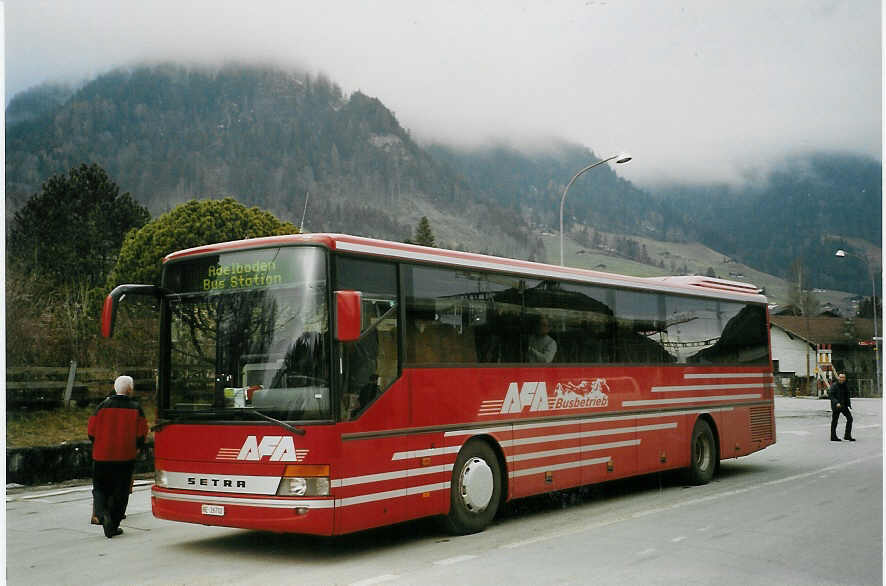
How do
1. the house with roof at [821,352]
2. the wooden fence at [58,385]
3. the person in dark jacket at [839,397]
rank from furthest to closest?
1. the house with roof at [821,352]
2. the person in dark jacket at [839,397]
3. the wooden fence at [58,385]

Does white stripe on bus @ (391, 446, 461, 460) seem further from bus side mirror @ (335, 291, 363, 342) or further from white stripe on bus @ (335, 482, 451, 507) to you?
bus side mirror @ (335, 291, 363, 342)

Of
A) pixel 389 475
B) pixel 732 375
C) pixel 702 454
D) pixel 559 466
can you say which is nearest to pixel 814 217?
pixel 732 375

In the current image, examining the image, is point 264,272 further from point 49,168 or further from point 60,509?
point 49,168

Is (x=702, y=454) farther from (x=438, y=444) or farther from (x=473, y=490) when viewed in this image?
(x=438, y=444)

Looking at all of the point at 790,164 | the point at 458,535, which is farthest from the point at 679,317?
the point at 790,164

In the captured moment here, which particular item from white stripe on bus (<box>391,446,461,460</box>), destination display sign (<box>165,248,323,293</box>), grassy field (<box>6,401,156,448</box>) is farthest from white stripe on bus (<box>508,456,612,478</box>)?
grassy field (<box>6,401,156,448</box>)

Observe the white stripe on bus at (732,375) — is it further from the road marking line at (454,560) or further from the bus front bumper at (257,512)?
the bus front bumper at (257,512)

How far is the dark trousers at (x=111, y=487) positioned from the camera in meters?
9.72

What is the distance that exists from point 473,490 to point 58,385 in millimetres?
12796

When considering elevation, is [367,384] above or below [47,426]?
above

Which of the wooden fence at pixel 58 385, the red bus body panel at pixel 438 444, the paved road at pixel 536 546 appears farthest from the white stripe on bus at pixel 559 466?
the wooden fence at pixel 58 385

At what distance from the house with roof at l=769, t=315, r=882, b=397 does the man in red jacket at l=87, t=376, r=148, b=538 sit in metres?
50.6

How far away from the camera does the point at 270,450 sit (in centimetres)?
815

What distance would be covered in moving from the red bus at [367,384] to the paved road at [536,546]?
0.44 meters
